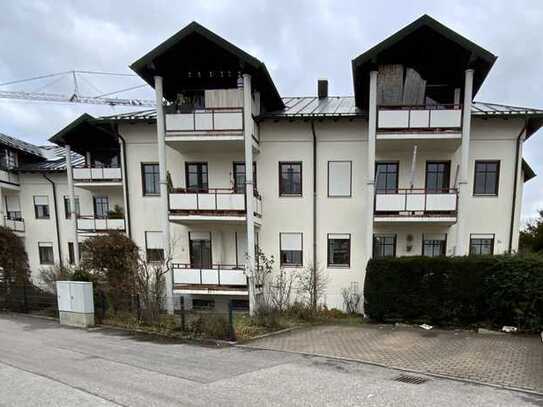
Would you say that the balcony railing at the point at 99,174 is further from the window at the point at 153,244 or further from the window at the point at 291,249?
the window at the point at 291,249

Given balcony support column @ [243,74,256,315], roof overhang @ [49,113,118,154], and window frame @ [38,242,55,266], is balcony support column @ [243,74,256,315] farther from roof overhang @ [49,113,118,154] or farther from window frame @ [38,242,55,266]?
window frame @ [38,242,55,266]

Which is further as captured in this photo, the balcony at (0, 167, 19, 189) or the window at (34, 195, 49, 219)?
the window at (34, 195, 49, 219)

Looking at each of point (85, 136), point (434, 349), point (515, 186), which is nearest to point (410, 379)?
point (434, 349)

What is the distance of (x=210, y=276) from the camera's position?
11.9 meters

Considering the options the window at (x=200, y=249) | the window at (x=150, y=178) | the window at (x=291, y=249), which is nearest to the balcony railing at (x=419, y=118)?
the window at (x=291, y=249)

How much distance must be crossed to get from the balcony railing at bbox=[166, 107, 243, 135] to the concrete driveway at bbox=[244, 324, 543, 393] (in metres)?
8.24

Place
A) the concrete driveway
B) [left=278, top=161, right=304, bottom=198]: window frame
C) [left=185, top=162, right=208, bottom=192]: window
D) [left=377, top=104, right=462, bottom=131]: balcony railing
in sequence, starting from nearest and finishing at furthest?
the concrete driveway, [left=377, top=104, right=462, bottom=131]: balcony railing, [left=278, top=161, right=304, bottom=198]: window frame, [left=185, top=162, right=208, bottom=192]: window

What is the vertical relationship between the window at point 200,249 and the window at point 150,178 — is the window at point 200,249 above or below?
below

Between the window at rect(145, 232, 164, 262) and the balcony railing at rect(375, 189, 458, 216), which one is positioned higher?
the balcony railing at rect(375, 189, 458, 216)

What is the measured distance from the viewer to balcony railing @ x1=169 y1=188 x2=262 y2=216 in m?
11.9

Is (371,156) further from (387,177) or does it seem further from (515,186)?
(515,186)

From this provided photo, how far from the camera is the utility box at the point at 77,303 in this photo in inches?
398

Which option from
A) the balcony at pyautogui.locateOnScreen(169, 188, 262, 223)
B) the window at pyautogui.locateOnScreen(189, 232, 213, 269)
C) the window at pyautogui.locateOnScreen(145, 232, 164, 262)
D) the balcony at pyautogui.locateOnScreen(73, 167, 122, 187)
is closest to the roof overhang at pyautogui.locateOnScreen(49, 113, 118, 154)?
the balcony at pyautogui.locateOnScreen(73, 167, 122, 187)

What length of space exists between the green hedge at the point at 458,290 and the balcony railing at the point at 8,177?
22.1 meters
